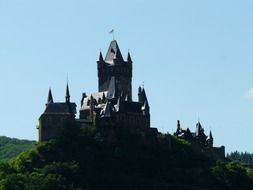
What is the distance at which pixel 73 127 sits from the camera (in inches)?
4857

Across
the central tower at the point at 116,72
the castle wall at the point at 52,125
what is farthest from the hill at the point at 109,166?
the central tower at the point at 116,72

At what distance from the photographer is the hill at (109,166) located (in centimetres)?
11881

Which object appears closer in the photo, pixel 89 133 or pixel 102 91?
pixel 89 133

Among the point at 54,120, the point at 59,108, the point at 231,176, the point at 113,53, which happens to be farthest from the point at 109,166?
the point at 113,53

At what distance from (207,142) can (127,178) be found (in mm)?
22112

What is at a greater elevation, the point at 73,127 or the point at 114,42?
the point at 114,42

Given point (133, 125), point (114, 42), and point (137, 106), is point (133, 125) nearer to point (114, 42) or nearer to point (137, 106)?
point (137, 106)

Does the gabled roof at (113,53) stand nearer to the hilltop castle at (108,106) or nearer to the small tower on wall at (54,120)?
the hilltop castle at (108,106)

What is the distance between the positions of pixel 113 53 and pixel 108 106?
1399cm

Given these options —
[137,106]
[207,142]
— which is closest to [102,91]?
[137,106]

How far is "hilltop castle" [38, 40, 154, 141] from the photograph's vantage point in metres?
124

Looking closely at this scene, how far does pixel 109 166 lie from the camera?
123000 millimetres

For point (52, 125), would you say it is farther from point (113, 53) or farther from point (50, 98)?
point (113, 53)

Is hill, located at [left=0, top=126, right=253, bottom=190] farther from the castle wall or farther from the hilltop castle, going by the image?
the hilltop castle
